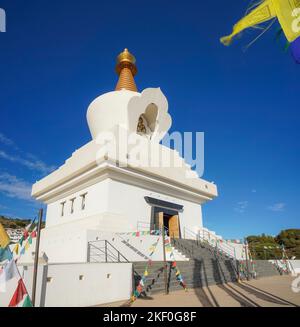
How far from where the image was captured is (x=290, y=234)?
120 ft

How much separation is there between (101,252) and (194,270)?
4.07 meters

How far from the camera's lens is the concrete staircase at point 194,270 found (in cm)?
881

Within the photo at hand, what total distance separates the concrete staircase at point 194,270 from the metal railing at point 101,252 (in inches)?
79.2

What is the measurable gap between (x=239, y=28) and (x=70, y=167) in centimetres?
1418

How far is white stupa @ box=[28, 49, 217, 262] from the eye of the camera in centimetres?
1305

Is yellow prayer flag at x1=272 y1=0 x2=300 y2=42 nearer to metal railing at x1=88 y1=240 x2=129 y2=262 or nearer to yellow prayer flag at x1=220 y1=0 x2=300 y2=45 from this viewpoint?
yellow prayer flag at x1=220 y1=0 x2=300 y2=45

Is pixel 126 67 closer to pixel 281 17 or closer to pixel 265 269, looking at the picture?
pixel 265 269

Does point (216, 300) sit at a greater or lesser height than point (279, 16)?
lesser

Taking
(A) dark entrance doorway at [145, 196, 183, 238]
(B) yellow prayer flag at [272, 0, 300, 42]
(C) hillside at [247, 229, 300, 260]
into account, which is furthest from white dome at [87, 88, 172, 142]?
(C) hillside at [247, 229, 300, 260]

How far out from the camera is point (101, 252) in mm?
10914

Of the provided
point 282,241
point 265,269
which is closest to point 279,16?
point 265,269

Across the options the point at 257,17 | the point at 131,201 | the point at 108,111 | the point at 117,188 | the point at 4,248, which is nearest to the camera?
the point at 257,17

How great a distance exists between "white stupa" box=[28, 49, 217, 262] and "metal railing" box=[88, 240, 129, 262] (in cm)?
27
